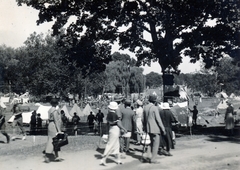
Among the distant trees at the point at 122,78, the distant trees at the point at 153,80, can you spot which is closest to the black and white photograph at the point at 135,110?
the distant trees at the point at 122,78

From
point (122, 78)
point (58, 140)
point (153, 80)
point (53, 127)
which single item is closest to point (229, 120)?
point (58, 140)

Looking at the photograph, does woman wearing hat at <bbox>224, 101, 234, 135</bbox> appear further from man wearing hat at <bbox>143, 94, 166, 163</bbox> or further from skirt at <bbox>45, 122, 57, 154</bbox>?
skirt at <bbox>45, 122, 57, 154</bbox>

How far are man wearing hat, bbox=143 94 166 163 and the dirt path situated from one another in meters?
0.48

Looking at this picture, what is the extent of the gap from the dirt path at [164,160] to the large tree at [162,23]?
8403 mm

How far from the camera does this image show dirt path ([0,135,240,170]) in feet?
32.1

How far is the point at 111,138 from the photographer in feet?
33.2

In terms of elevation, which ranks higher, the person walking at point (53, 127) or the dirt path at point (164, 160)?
the person walking at point (53, 127)

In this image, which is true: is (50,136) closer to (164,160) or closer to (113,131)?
(113,131)

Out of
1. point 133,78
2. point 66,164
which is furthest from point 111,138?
point 133,78

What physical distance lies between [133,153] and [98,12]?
33.8ft

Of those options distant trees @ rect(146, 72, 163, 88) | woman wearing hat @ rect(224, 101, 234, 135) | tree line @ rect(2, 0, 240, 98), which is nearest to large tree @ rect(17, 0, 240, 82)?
tree line @ rect(2, 0, 240, 98)

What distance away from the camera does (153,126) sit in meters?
10.2

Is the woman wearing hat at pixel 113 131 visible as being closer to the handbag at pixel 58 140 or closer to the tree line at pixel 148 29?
the handbag at pixel 58 140

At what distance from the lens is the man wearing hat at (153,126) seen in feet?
33.4
